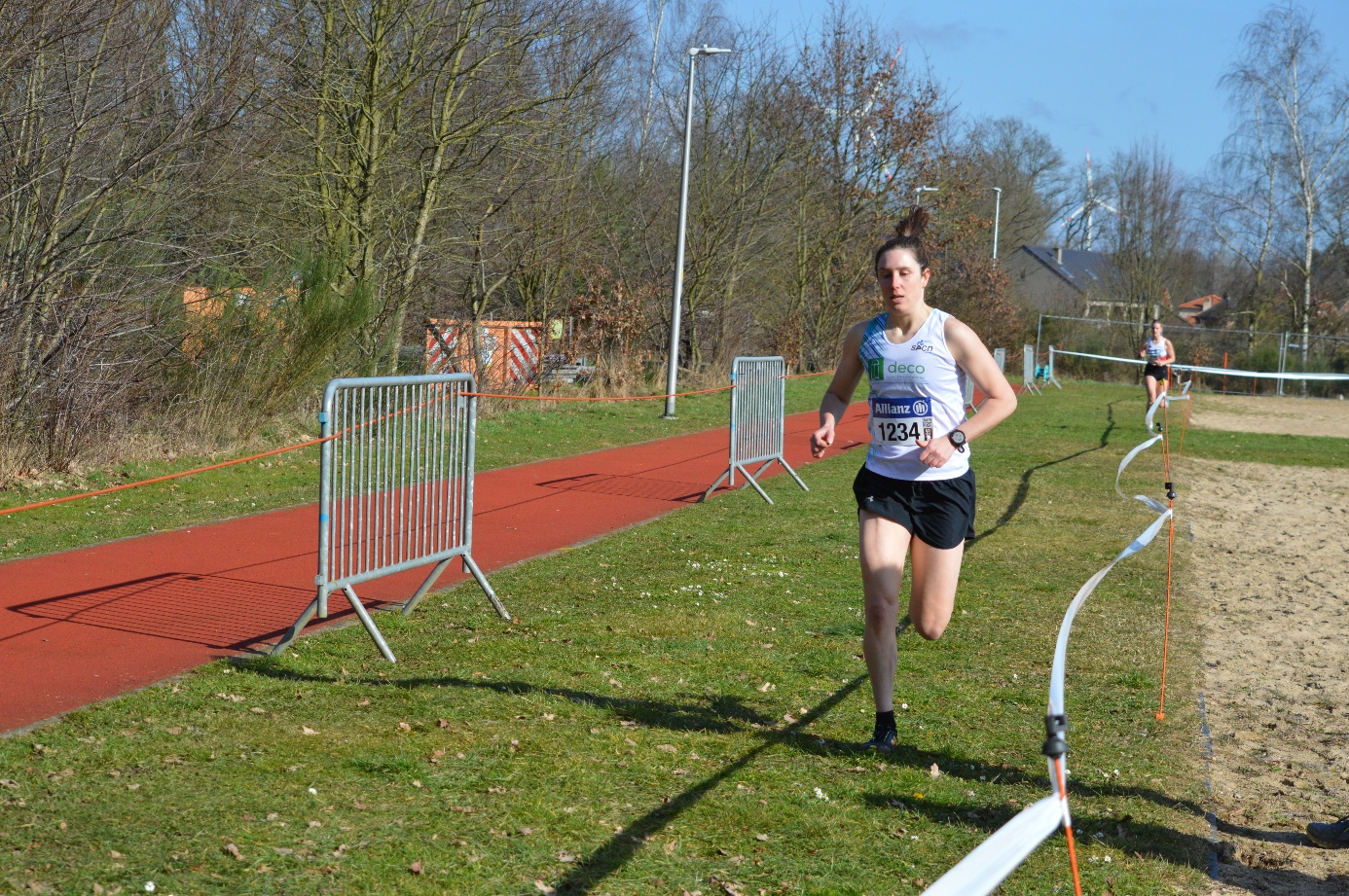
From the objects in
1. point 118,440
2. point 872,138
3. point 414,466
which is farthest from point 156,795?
point 872,138

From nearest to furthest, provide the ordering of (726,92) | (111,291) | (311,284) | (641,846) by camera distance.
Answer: (641,846) → (111,291) → (311,284) → (726,92)

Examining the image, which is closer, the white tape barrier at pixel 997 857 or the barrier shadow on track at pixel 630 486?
the white tape barrier at pixel 997 857

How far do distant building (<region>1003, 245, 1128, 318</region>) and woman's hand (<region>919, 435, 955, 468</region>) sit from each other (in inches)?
1873

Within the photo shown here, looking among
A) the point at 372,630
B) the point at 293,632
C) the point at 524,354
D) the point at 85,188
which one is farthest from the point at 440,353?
the point at 372,630

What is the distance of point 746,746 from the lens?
17.5 feet

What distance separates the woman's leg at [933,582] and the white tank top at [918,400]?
12.5 inches

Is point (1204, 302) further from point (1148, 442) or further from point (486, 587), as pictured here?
point (486, 587)

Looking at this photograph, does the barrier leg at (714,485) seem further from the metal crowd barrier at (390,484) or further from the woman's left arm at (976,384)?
the woman's left arm at (976,384)

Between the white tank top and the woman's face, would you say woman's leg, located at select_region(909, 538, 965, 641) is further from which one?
the woman's face

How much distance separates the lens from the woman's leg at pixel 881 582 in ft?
16.4

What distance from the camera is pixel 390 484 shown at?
7152 mm

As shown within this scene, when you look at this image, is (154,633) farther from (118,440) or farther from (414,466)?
(118,440)

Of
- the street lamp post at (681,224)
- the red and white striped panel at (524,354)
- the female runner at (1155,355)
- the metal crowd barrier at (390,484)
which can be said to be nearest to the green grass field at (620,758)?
the metal crowd barrier at (390,484)

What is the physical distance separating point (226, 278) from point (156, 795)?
37.5 feet
